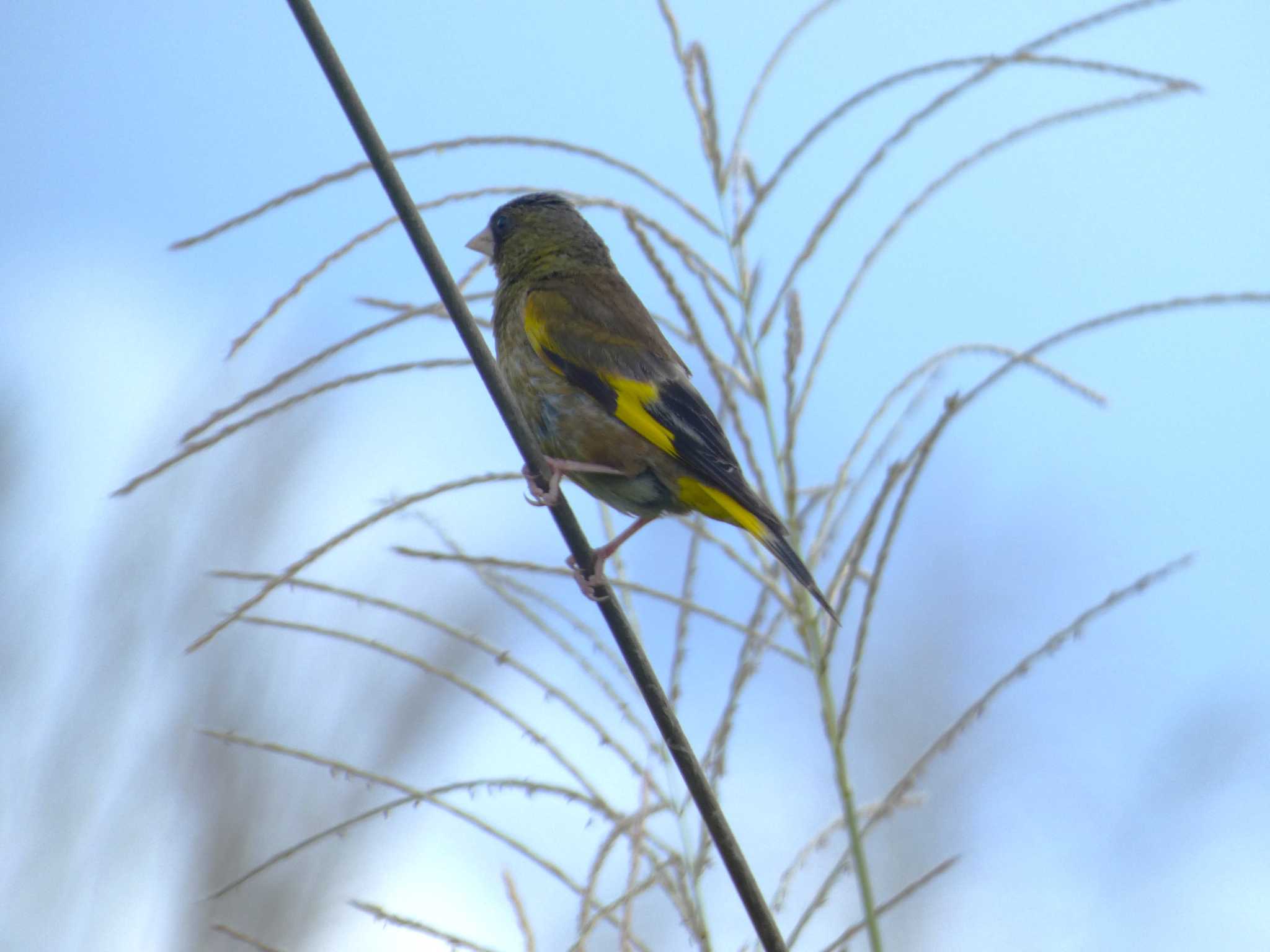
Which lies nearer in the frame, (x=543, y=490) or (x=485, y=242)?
(x=543, y=490)

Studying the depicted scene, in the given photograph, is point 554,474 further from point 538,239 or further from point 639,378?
point 538,239

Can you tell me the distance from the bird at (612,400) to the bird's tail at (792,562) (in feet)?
0.42

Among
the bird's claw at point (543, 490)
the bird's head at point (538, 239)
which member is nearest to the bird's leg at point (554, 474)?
the bird's claw at point (543, 490)

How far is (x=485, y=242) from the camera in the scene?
4.28 meters

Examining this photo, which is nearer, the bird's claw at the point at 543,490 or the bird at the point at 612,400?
the bird's claw at the point at 543,490

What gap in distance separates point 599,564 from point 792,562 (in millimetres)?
435

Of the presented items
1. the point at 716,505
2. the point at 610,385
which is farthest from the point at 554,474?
the point at 610,385

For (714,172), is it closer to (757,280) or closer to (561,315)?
(757,280)

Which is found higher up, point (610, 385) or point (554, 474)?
point (610, 385)

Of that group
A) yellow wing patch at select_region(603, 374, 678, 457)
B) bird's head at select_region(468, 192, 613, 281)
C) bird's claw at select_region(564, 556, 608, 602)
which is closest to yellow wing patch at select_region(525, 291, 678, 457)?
yellow wing patch at select_region(603, 374, 678, 457)

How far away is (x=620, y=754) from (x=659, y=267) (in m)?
0.75

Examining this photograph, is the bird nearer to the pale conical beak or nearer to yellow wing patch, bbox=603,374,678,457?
yellow wing patch, bbox=603,374,678,457

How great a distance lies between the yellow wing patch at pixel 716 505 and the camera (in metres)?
3.00

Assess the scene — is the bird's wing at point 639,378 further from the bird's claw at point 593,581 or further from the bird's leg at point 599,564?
the bird's claw at point 593,581
